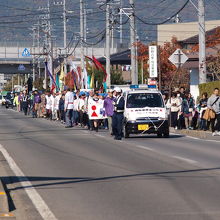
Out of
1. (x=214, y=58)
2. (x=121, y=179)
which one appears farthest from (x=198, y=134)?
(x=214, y=58)

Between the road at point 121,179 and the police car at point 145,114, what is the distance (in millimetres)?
3052

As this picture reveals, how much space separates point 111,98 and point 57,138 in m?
4.30

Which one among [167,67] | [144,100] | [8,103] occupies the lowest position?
[8,103]

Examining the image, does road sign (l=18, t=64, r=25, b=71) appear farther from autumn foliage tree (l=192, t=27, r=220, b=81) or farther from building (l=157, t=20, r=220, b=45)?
autumn foliage tree (l=192, t=27, r=220, b=81)

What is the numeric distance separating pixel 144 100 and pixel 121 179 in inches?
581

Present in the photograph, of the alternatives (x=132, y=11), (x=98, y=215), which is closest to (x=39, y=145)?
(x=98, y=215)

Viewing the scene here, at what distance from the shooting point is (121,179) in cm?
1535

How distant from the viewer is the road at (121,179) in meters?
11.5

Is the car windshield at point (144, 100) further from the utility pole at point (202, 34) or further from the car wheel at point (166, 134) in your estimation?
the utility pole at point (202, 34)

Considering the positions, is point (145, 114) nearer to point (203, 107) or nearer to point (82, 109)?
point (203, 107)

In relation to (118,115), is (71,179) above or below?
below

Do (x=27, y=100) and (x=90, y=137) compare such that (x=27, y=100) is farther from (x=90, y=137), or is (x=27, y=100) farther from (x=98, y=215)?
(x=98, y=215)

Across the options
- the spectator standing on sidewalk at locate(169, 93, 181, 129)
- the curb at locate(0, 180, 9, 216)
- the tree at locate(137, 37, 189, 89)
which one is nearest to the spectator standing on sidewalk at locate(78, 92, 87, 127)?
the spectator standing on sidewalk at locate(169, 93, 181, 129)

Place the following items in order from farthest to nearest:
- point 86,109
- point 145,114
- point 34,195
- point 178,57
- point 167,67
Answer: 1. point 167,67
2. point 86,109
3. point 178,57
4. point 145,114
5. point 34,195
